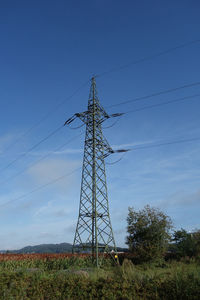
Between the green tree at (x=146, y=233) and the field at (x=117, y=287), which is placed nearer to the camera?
the field at (x=117, y=287)

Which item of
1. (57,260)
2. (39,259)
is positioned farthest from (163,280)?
(39,259)

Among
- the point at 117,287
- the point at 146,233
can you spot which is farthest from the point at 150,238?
A: the point at 117,287

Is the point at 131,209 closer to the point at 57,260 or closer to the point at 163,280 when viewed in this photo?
the point at 57,260

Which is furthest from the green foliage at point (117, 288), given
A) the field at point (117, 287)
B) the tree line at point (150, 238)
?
the tree line at point (150, 238)

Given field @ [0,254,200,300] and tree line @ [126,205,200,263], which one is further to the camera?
tree line @ [126,205,200,263]

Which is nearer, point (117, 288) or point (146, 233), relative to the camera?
point (117, 288)

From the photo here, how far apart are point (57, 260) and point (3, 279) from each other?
9321 mm

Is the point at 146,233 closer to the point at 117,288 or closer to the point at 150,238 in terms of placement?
the point at 150,238

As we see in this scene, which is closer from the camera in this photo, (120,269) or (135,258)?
(120,269)

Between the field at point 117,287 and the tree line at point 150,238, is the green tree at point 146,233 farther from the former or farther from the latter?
the field at point 117,287

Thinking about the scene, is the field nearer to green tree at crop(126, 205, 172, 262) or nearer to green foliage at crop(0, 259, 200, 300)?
green foliage at crop(0, 259, 200, 300)

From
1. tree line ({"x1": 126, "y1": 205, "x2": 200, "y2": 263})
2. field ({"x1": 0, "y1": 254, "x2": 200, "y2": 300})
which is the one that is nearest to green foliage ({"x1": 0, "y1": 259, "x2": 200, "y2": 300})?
field ({"x1": 0, "y1": 254, "x2": 200, "y2": 300})

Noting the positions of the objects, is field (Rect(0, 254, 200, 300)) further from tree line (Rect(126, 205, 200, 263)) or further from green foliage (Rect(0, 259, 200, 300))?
tree line (Rect(126, 205, 200, 263))

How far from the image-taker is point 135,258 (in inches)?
918
